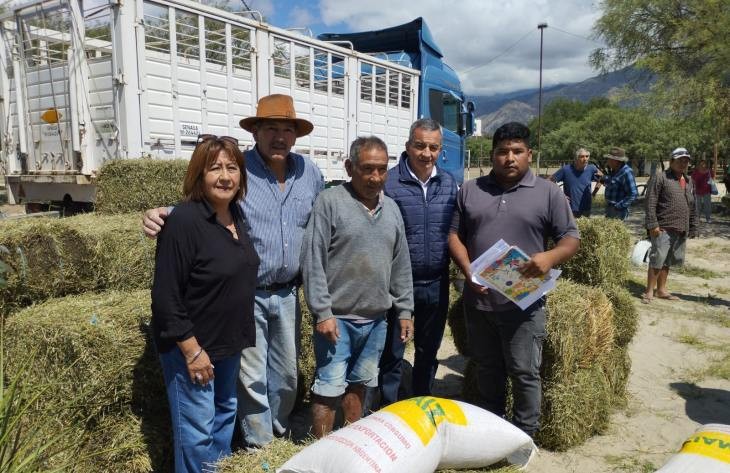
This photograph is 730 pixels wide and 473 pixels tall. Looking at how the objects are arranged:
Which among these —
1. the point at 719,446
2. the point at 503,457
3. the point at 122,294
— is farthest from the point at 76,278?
the point at 719,446

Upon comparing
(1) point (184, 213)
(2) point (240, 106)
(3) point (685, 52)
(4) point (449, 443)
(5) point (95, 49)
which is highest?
(3) point (685, 52)

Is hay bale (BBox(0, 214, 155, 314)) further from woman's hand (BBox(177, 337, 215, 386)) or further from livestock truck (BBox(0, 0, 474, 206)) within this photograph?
livestock truck (BBox(0, 0, 474, 206))

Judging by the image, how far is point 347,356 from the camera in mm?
2955

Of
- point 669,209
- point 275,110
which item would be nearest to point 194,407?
point 275,110

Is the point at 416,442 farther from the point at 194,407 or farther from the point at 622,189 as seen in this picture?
the point at 622,189

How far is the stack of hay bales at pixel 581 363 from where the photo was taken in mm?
3529

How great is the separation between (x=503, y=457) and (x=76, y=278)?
310 centimetres

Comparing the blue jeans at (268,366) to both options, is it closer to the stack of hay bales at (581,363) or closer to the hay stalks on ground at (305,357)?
the hay stalks on ground at (305,357)

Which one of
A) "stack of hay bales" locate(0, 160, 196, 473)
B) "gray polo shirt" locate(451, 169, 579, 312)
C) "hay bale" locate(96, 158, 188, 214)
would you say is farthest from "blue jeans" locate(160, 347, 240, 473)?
"hay bale" locate(96, 158, 188, 214)

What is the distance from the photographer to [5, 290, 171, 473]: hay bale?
2789 millimetres

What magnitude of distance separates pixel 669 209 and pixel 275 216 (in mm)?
6307

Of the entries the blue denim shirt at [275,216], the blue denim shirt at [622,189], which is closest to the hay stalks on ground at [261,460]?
the blue denim shirt at [275,216]

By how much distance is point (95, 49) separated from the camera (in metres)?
6.59

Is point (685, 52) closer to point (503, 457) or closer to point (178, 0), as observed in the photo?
point (178, 0)
